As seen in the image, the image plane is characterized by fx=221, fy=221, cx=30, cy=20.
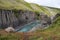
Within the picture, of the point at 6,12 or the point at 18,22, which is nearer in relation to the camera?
the point at 6,12

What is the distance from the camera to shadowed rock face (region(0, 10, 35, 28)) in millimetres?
123312

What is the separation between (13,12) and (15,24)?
841 centimetres

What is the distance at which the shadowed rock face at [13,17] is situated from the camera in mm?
123312

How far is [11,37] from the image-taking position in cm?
3475

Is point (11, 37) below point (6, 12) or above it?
above

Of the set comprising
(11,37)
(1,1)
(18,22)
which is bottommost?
(18,22)

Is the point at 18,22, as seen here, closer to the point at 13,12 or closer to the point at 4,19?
the point at 13,12

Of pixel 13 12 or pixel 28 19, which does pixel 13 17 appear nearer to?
pixel 13 12

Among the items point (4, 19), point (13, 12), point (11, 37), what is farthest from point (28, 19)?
point (11, 37)

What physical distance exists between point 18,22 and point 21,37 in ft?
339

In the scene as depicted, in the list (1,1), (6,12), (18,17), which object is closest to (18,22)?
(18,17)

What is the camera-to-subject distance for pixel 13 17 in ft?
436

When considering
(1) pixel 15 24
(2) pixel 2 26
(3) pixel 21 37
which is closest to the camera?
(3) pixel 21 37

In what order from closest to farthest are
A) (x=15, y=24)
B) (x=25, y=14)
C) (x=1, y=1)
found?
(x=15, y=24), (x=25, y=14), (x=1, y=1)
